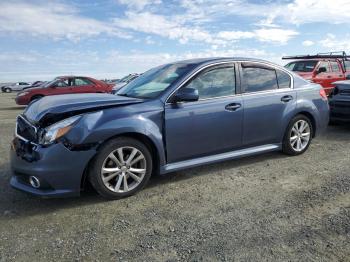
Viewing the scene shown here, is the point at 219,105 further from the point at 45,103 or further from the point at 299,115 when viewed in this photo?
the point at 45,103

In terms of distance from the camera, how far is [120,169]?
13.7 feet

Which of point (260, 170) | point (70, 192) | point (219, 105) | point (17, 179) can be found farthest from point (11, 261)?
point (260, 170)

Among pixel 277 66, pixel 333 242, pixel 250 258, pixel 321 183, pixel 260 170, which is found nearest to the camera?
pixel 250 258

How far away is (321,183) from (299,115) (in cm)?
154

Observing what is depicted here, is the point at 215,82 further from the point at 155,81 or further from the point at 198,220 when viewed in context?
the point at 198,220

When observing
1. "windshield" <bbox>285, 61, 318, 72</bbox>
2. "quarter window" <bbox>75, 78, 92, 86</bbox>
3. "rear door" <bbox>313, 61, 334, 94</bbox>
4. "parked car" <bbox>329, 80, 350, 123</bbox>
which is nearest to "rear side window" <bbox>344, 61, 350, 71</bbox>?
"rear door" <bbox>313, 61, 334, 94</bbox>

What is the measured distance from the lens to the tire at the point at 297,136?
19.0 ft

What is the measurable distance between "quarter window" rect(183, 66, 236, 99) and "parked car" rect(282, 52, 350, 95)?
777cm

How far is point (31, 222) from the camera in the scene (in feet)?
12.1

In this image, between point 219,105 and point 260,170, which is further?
point 260,170

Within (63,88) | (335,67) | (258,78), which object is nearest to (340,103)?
(258,78)

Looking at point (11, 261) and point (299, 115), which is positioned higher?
point (299, 115)

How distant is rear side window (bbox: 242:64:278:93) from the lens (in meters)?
5.28

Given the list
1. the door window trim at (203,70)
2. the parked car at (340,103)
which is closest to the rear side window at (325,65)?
the parked car at (340,103)
